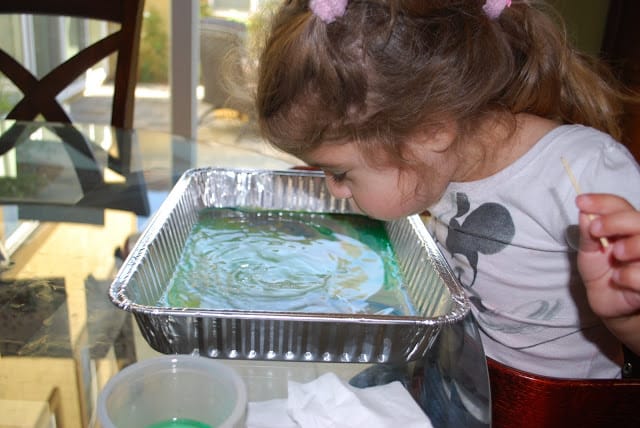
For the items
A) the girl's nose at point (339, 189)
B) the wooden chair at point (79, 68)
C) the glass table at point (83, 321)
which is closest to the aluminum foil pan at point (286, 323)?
the glass table at point (83, 321)

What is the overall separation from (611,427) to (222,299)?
41 cm

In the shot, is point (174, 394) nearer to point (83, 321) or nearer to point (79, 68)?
point (83, 321)

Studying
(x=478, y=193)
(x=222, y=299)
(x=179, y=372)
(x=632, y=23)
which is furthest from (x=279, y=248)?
(x=632, y=23)

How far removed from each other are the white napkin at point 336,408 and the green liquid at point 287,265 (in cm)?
15

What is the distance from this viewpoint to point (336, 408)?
0.52 metres

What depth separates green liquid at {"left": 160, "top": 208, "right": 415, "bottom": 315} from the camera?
704mm

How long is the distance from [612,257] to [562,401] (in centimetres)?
12

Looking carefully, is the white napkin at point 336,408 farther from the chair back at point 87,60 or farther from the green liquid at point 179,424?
the chair back at point 87,60

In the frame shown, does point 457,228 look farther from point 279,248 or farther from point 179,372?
point 179,372

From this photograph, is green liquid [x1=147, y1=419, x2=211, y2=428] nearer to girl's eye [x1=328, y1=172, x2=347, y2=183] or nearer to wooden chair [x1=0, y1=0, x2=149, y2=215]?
girl's eye [x1=328, y1=172, x2=347, y2=183]

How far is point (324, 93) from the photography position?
1.99 ft

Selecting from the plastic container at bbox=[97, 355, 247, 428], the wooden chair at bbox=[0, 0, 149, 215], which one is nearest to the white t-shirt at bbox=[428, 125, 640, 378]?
the plastic container at bbox=[97, 355, 247, 428]

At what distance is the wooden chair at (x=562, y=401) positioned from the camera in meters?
0.49

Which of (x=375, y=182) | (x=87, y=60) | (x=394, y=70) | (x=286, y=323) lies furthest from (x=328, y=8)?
(x=87, y=60)
